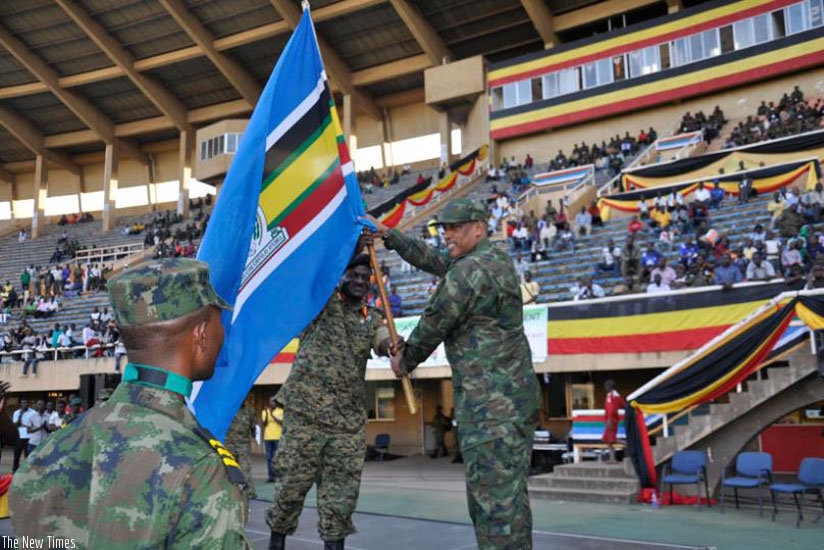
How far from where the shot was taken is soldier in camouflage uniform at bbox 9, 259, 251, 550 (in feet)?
4.71

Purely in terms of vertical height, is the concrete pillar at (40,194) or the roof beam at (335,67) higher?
the roof beam at (335,67)

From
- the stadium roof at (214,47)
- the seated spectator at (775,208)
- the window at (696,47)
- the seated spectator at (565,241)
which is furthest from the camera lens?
the stadium roof at (214,47)

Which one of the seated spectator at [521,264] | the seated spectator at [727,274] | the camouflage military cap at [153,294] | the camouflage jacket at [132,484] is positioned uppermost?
the seated spectator at [521,264]

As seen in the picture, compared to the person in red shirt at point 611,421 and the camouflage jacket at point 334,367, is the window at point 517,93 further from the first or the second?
the camouflage jacket at point 334,367

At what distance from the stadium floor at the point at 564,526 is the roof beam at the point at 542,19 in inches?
977

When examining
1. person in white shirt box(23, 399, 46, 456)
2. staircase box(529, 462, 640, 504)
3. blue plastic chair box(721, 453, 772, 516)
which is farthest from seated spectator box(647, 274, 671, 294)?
person in white shirt box(23, 399, 46, 456)

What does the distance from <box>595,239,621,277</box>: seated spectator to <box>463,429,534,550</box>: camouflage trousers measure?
43.7 ft

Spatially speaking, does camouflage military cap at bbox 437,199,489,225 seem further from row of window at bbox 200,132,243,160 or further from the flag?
row of window at bbox 200,132,243,160

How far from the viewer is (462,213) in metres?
3.98

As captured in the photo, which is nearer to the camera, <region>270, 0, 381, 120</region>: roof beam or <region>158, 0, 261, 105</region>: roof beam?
<region>270, 0, 381, 120</region>: roof beam

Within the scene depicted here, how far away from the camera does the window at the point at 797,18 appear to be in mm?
25109

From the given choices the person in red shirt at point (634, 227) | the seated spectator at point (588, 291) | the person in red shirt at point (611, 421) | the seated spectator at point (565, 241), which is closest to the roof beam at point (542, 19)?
the seated spectator at point (565, 241)

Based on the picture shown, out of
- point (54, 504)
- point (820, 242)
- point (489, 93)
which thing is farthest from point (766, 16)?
point (54, 504)

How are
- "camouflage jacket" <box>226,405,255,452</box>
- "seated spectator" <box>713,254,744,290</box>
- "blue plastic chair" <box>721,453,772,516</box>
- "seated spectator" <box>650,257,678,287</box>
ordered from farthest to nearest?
"seated spectator" <box>650,257,678,287</box>
"seated spectator" <box>713,254,744,290</box>
"blue plastic chair" <box>721,453,772,516</box>
"camouflage jacket" <box>226,405,255,452</box>
